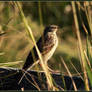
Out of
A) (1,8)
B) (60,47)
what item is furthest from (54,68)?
(60,47)

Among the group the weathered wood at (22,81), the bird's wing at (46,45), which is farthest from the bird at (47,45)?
the weathered wood at (22,81)

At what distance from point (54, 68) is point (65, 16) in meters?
6.93

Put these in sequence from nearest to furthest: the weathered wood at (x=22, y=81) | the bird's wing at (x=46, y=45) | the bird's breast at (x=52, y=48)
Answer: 1. the weathered wood at (x=22, y=81)
2. the bird's wing at (x=46, y=45)
3. the bird's breast at (x=52, y=48)

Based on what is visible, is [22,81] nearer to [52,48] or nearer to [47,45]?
[47,45]

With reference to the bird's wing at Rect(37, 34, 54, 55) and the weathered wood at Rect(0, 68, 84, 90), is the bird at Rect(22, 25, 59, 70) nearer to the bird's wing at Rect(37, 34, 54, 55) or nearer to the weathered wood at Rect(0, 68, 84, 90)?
the bird's wing at Rect(37, 34, 54, 55)

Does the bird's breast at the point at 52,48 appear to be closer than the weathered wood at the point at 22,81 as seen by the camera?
No

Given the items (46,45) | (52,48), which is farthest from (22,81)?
(52,48)

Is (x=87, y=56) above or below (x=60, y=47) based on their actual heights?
above

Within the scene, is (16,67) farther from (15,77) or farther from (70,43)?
(70,43)

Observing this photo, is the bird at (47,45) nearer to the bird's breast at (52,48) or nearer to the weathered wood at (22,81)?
the bird's breast at (52,48)

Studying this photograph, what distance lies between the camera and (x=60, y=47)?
33.0 feet

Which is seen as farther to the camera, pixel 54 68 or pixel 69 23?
pixel 69 23

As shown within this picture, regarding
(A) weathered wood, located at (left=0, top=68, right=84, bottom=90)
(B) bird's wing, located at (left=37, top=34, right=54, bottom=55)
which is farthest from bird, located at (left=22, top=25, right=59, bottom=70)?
(A) weathered wood, located at (left=0, top=68, right=84, bottom=90)

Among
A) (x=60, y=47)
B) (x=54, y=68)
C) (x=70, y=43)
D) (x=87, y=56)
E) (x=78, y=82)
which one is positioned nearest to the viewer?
(x=87, y=56)
